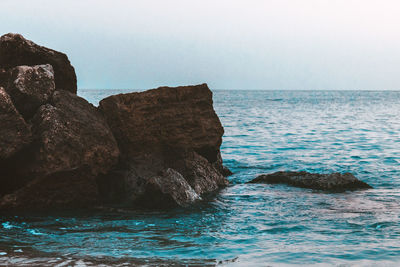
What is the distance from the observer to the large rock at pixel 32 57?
11.0 m

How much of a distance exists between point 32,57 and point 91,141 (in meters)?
2.86

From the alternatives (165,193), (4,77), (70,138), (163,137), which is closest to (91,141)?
(70,138)

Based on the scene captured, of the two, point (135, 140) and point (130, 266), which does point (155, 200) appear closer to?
point (135, 140)

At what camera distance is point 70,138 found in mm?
9609

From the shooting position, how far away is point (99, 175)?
413 inches

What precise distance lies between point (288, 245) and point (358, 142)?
17.7 m

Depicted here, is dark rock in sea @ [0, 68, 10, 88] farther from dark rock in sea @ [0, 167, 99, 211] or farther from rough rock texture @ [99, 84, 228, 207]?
dark rock in sea @ [0, 167, 99, 211]

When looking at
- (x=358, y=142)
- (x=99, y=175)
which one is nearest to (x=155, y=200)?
(x=99, y=175)

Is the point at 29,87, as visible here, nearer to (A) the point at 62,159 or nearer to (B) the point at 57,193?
(A) the point at 62,159

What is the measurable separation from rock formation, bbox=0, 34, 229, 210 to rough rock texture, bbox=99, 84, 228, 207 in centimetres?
2

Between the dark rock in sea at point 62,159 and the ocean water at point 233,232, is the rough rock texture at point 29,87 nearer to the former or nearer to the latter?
the dark rock in sea at point 62,159

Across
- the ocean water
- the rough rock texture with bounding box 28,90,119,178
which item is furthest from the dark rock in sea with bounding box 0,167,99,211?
the ocean water

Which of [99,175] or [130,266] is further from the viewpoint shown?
[99,175]

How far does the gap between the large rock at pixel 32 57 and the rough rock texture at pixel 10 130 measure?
83.8 inches
